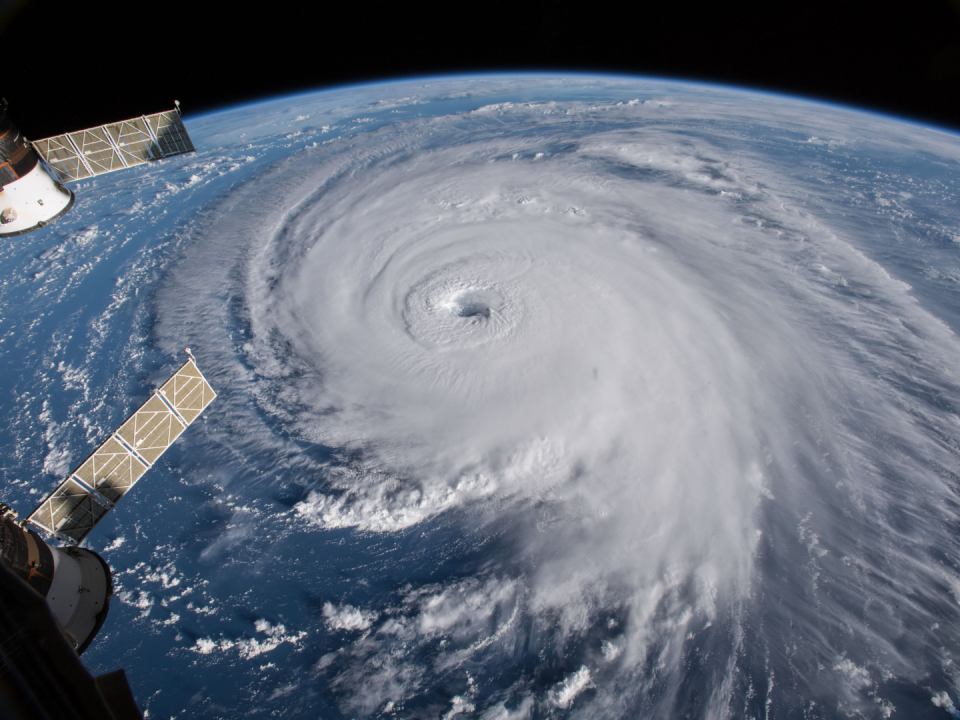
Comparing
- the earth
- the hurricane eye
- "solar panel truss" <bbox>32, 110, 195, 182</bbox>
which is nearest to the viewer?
the earth

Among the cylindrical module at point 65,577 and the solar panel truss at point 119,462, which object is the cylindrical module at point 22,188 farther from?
the cylindrical module at point 65,577

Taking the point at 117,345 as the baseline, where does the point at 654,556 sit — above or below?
above

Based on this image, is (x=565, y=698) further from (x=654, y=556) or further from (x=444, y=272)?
(x=444, y=272)

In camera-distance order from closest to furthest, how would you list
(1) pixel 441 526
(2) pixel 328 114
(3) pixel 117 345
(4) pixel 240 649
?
(4) pixel 240 649
(1) pixel 441 526
(3) pixel 117 345
(2) pixel 328 114

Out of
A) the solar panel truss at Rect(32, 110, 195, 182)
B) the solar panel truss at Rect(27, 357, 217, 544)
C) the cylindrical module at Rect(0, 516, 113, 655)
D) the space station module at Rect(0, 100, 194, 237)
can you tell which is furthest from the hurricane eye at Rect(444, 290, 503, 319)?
the cylindrical module at Rect(0, 516, 113, 655)

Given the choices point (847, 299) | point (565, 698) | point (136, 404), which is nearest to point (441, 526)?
point (565, 698)

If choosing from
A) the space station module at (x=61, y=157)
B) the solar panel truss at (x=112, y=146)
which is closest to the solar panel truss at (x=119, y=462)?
the space station module at (x=61, y=157)

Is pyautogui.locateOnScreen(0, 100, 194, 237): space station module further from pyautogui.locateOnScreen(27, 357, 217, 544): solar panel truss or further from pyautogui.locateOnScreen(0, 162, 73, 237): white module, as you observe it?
pyautogui.locateOnScreen(27, 357, 217, 544): solar panel truss

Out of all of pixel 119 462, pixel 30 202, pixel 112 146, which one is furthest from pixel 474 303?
pixel 112 146
